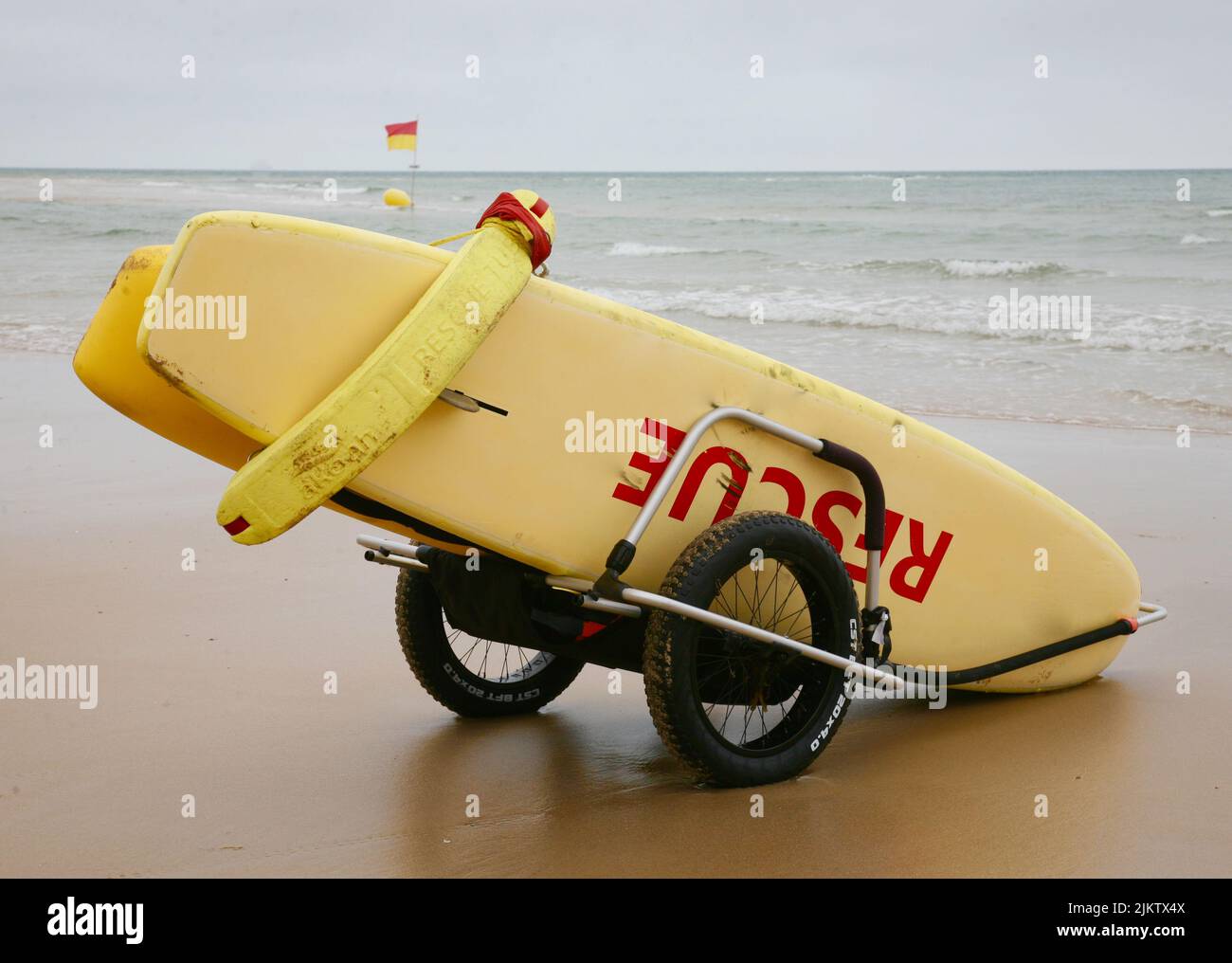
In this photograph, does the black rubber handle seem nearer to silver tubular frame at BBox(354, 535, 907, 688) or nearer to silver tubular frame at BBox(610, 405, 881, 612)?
silver tubular frame at BBox(610, 405, 881, 612)

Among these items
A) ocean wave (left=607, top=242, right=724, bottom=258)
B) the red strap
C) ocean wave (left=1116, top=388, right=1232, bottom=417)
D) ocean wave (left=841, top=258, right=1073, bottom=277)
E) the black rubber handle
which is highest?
ocean wave (left=607, top=242, right=724, bottom=258)

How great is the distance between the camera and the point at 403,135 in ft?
73.7

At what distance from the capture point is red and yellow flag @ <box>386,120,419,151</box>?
21.6 meters

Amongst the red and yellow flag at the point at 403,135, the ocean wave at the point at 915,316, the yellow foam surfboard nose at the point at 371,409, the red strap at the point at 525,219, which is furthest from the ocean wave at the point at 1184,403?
the red and yellow flag at the point at 403,135

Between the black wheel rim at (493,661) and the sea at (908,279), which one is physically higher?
the sea at (908,279)

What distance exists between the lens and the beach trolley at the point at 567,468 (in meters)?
2.67

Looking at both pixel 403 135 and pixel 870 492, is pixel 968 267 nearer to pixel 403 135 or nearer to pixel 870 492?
pixel 403 135

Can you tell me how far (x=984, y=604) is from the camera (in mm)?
3615

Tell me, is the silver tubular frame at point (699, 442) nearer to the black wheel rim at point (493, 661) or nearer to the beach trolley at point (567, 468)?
the beach trolley at point (567, 468)

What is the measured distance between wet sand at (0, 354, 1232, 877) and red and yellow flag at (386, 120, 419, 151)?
17.5 m

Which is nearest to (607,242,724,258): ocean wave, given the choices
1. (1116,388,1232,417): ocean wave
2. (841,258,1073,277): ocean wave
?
(841,258,1073,277): ocean wave

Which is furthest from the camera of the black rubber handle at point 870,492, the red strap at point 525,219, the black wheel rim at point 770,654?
the black rubber handle at point 870,492

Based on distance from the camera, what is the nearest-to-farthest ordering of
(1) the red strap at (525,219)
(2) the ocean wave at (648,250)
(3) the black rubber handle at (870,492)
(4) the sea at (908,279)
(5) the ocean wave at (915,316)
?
1. (1) the red strap at (525,219)
2. (3) the black rubber handle at (870,492)
3. (4) the sea at (908,279)
4. (5) the ocean wave at (915,316)
5. (2) the ocean wave at (648,250)
